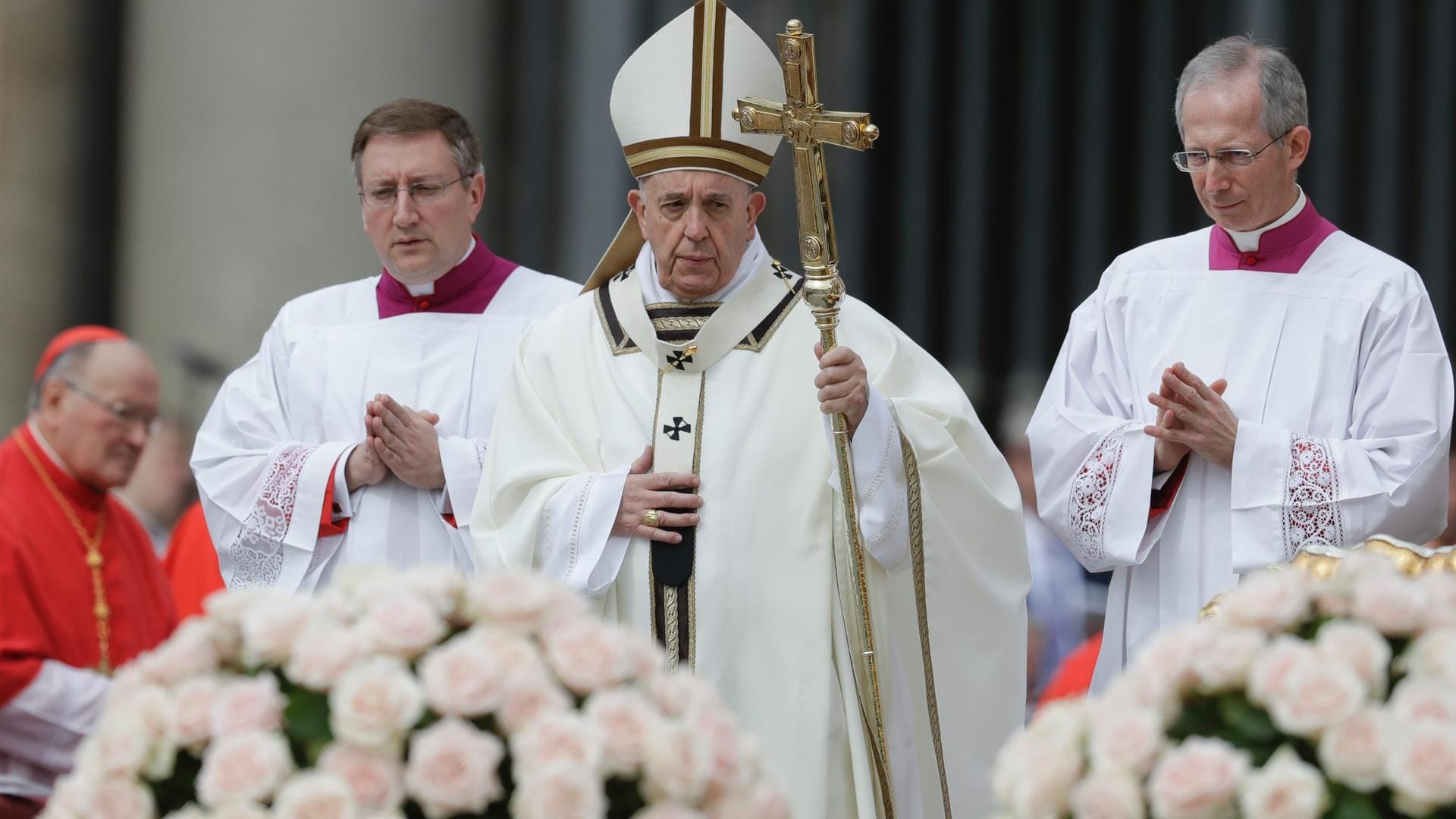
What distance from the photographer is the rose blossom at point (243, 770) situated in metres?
1.93

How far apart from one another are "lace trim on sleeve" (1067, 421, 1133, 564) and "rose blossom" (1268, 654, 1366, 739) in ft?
7.97

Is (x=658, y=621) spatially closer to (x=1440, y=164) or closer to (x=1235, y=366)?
(x=1235, y=366)

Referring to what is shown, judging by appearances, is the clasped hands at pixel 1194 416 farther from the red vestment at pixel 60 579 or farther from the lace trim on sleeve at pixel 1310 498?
the red vestment at pixel 60 579

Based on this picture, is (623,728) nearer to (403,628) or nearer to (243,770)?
(403,628)

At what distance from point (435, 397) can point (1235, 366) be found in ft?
6.11

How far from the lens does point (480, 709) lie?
1961 mm

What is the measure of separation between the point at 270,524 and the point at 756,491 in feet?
3.98

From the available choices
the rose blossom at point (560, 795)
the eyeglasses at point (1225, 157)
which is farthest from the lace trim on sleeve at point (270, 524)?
the rose blossom at point (560, 795)

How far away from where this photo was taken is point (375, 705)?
1.93m

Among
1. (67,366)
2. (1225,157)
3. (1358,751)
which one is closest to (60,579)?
(67,366)

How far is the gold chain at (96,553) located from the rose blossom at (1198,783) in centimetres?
413

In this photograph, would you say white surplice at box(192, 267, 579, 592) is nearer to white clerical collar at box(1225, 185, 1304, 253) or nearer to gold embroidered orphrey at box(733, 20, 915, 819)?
gold embroidered orphrey at box(733, 20, 915, 819)

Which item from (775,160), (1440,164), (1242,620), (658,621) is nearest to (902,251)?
(775,160)

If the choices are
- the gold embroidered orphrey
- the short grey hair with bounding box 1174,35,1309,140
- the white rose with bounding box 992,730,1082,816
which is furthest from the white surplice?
the white rose with bounding box 992,730,1082,816
